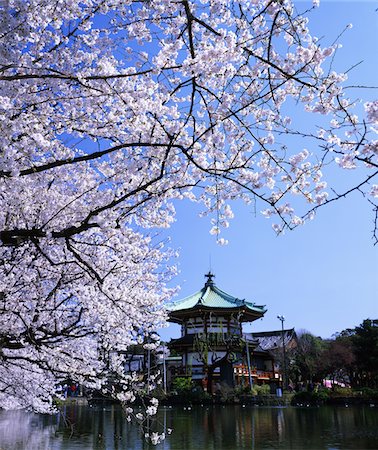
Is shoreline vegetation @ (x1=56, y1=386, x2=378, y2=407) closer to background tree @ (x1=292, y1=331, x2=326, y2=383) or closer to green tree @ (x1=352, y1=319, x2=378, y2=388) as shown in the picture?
green tree @ (x1=352, y1=319, x2=378, y2=388)

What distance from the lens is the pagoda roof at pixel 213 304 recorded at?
30.6m

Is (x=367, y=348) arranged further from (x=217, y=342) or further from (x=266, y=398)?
(x=217, y=342)

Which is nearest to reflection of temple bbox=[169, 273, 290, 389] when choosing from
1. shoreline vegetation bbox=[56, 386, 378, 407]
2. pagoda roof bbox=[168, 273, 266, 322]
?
pagoda roof bbox=[168, 273, 266, 322]

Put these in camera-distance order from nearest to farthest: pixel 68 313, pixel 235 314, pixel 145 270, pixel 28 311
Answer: pixel 28 311 < pixel 68 313 < pixel 145 270 < pixel 235 314

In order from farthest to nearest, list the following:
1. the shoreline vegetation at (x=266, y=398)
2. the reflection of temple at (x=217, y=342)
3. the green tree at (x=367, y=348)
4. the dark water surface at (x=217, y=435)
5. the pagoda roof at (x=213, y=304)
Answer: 1. the pagoda roof at (x=213, y=304)
2. the reflection of temple at (x=217, y=342)
3. the green tree at (x=367, y=348)
4. the shoreline vegetation at (x=266, y=398)
5. the dark water surface at (x=217, y=435)

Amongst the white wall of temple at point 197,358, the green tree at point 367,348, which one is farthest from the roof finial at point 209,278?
the green tree at point 367,348

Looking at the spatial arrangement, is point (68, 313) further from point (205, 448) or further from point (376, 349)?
point (376, 349)

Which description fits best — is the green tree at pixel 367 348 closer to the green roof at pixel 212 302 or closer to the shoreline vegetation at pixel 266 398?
the shoreline vegetation at pixel 266 398

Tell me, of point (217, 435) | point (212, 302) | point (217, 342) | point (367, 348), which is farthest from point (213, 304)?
point (217, 435)

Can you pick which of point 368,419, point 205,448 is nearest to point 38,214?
point 205,448

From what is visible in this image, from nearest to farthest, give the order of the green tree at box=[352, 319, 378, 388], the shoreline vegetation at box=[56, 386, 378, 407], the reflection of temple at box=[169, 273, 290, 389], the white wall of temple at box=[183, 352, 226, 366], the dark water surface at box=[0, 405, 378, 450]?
the dark water surface at box=[0, 405, 378, 450] → the shoreline vegetation at box=[56, 386, 378, 407] → the green tree at box=[352, 319, 378, 388] → the reflection of temple at box=[169, 273, 290, 389] → the white wall of temple at box=[183, 352, 226, 366]

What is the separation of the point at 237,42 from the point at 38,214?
122 inches

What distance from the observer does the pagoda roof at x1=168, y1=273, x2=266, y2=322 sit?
30609 millimetres

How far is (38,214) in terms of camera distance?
17.1ft
